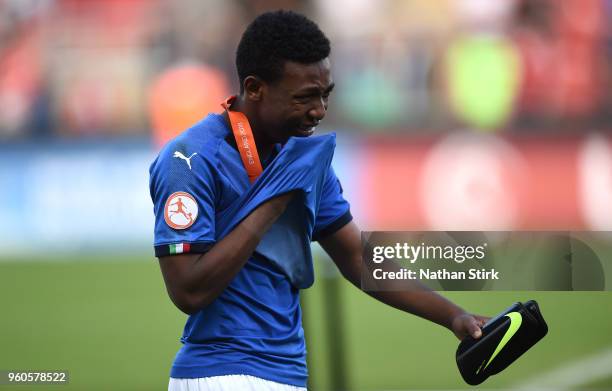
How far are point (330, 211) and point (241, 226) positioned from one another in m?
0.44

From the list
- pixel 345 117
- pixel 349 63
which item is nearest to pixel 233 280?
pixel 345 117

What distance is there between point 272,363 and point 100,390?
3.88 m

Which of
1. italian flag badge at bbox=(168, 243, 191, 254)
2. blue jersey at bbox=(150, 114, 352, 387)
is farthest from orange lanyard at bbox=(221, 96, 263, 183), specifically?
italian flag badge at bbox=(168, 243, 191, 254)

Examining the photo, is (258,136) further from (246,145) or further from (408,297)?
(408,297)

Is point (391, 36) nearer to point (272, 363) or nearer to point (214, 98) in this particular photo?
point (214, 98)

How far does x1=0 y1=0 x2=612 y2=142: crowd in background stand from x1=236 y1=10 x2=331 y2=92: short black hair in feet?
32.0

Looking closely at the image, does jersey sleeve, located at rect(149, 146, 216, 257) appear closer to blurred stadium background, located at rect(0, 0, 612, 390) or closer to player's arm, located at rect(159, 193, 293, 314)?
player's arm, located at rect(159, 193, 293, 314)

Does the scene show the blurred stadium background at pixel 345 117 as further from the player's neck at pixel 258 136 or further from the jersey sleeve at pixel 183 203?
the jersey sleeve at pixel 183 203

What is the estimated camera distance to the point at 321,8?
42.7ft

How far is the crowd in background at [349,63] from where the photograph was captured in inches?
500

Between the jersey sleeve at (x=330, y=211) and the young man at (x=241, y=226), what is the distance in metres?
0.24

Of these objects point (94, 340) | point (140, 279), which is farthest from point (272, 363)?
point (140, 279)

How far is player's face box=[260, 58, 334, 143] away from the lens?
103 inches

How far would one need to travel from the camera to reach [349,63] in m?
13.1
